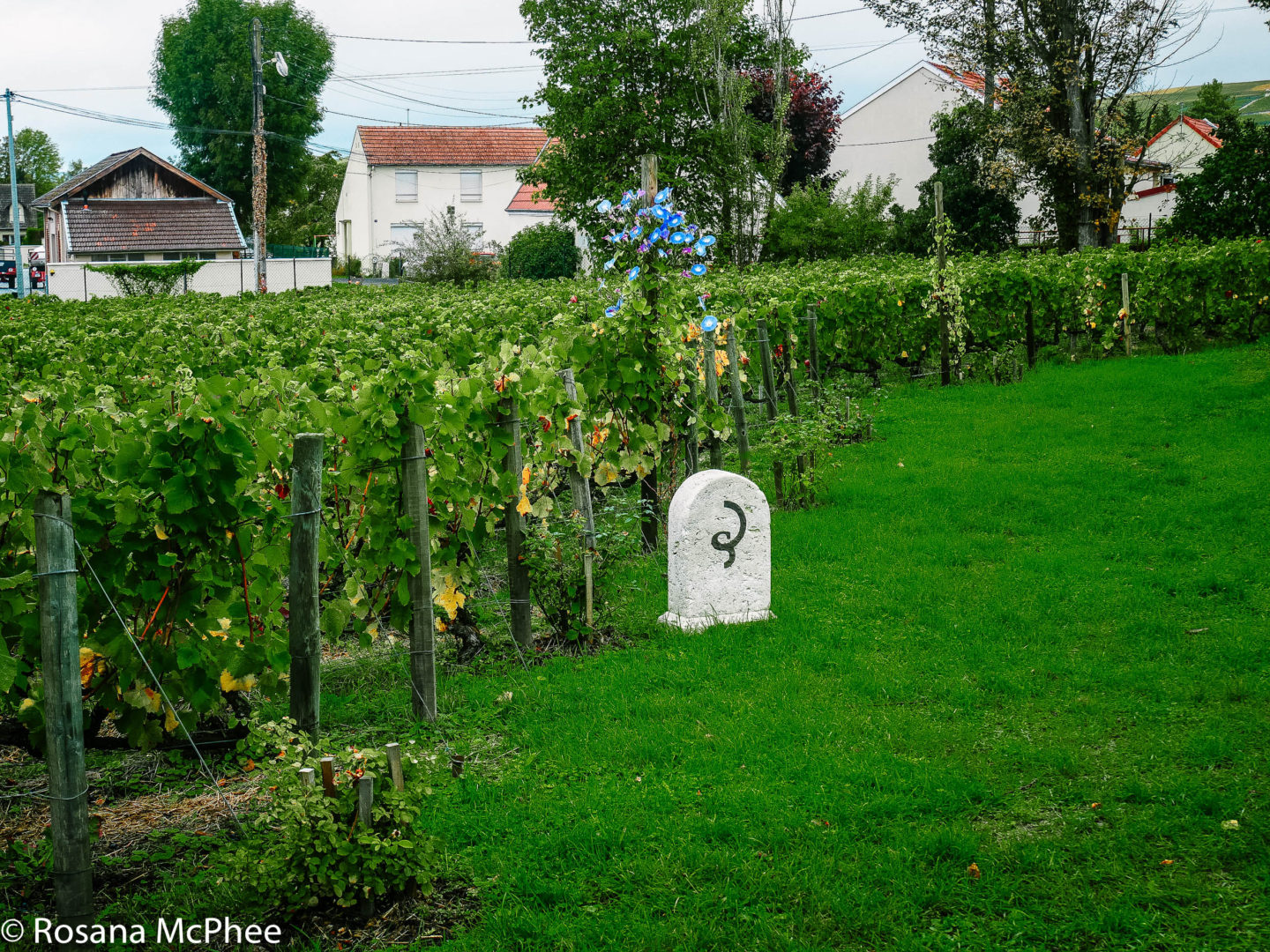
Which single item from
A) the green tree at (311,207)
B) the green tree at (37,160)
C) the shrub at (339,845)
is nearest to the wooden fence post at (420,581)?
the shrub at (339,845)

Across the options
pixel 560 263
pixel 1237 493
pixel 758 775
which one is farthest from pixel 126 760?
pixel 560 263

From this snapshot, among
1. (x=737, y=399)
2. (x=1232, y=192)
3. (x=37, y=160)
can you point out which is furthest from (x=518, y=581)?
(x=37, y=160)

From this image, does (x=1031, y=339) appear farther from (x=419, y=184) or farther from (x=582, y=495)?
(x=419, y=184)

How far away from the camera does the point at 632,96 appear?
35.2 metres

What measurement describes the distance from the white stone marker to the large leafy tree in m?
28.5

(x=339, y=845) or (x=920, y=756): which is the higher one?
(x=339, y=845)

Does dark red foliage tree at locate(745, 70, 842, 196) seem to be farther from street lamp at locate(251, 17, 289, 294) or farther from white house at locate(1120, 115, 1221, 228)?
street lamp at locate(251, 17, 289, 294)

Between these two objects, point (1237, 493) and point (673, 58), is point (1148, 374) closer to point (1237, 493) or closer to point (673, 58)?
point (1237, 493)

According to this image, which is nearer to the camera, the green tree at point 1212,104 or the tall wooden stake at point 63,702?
the tall wooden stake at point 63,702

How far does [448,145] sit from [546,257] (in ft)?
62.4

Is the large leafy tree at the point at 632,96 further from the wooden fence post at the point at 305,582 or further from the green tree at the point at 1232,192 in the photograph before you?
the wooden fence post at the point at 305,582

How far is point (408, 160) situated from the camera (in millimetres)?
60438

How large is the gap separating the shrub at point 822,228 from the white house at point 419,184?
2896 cm

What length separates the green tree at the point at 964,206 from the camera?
31.7 metres
